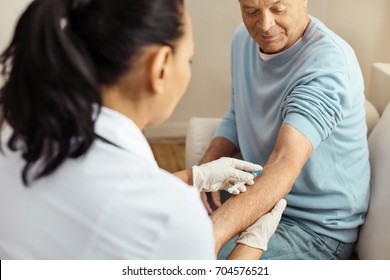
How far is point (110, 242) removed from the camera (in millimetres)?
793

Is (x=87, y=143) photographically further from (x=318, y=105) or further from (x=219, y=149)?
(x=219, y=149)

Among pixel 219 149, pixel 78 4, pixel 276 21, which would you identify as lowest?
pixel 219 149

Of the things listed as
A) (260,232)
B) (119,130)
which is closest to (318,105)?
(260,232)

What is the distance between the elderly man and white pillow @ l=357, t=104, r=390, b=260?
1.2 inches

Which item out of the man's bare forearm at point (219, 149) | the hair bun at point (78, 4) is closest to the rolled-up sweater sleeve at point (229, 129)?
the man's bare forearm at point (219, 149)

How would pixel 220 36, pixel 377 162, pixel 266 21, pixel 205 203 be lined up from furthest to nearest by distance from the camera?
1. pixel 220 36
2. pixel 205 203
3. pixel 377 162
4. pixel 266 21

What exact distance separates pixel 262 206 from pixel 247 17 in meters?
0.56

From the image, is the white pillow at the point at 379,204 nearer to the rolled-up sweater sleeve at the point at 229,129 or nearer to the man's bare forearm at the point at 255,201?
the man's bare forearm at the point at 255,201

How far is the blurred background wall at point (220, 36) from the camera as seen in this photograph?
236 centimetres

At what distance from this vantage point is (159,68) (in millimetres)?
847

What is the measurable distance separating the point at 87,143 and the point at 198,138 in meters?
1.14

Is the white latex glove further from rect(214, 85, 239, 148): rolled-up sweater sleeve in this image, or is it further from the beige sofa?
rect(214, 85, 239, 148): rolled-up sweater sleeve

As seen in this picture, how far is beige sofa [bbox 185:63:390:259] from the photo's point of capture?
4.80ft

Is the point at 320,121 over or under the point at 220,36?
over
